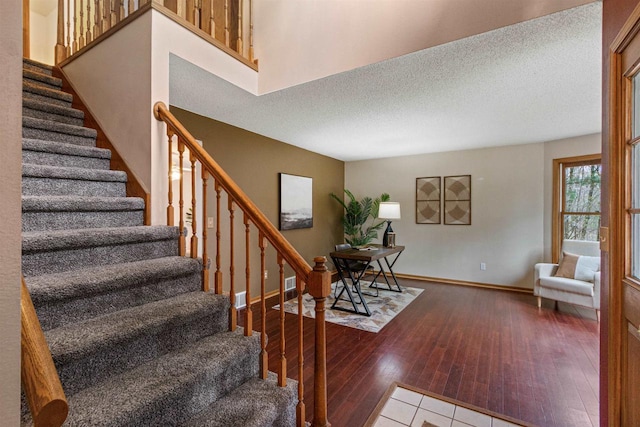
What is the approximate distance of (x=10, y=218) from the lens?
49 centimetres

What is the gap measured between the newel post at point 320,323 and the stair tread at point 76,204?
1.39 meters

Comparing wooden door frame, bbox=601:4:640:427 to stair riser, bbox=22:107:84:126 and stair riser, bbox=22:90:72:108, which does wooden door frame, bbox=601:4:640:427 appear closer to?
stair riser, bbox=22:107:84:126

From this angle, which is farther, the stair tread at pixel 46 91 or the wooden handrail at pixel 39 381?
the stair tread at pixel 46 91

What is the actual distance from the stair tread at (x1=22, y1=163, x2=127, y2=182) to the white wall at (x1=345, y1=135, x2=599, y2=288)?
4.61m

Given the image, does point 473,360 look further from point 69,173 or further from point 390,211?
point 69,173

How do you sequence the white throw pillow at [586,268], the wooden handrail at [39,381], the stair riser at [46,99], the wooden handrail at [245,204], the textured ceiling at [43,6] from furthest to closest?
1. the textured ceiling at [43,6]
2. the white throw pillow at [586,268]
3. the stair riser at [46,99]
4. the wooden handrail at [245,204]
5. the wooden handrail at [39,381]

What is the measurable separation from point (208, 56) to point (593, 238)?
16.9ft

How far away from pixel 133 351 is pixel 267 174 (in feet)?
10.6

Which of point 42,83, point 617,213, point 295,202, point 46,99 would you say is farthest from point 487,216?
point 42,83

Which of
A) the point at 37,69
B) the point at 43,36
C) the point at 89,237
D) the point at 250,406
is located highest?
the point at 43,36

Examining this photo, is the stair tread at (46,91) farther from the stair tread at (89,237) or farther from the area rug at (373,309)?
the area rug at (373,309)

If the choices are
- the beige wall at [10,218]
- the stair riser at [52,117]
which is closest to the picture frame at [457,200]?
the stair riser at [52,117]

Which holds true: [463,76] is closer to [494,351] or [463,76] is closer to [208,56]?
[208,56]

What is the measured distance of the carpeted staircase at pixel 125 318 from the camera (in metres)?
1.15
